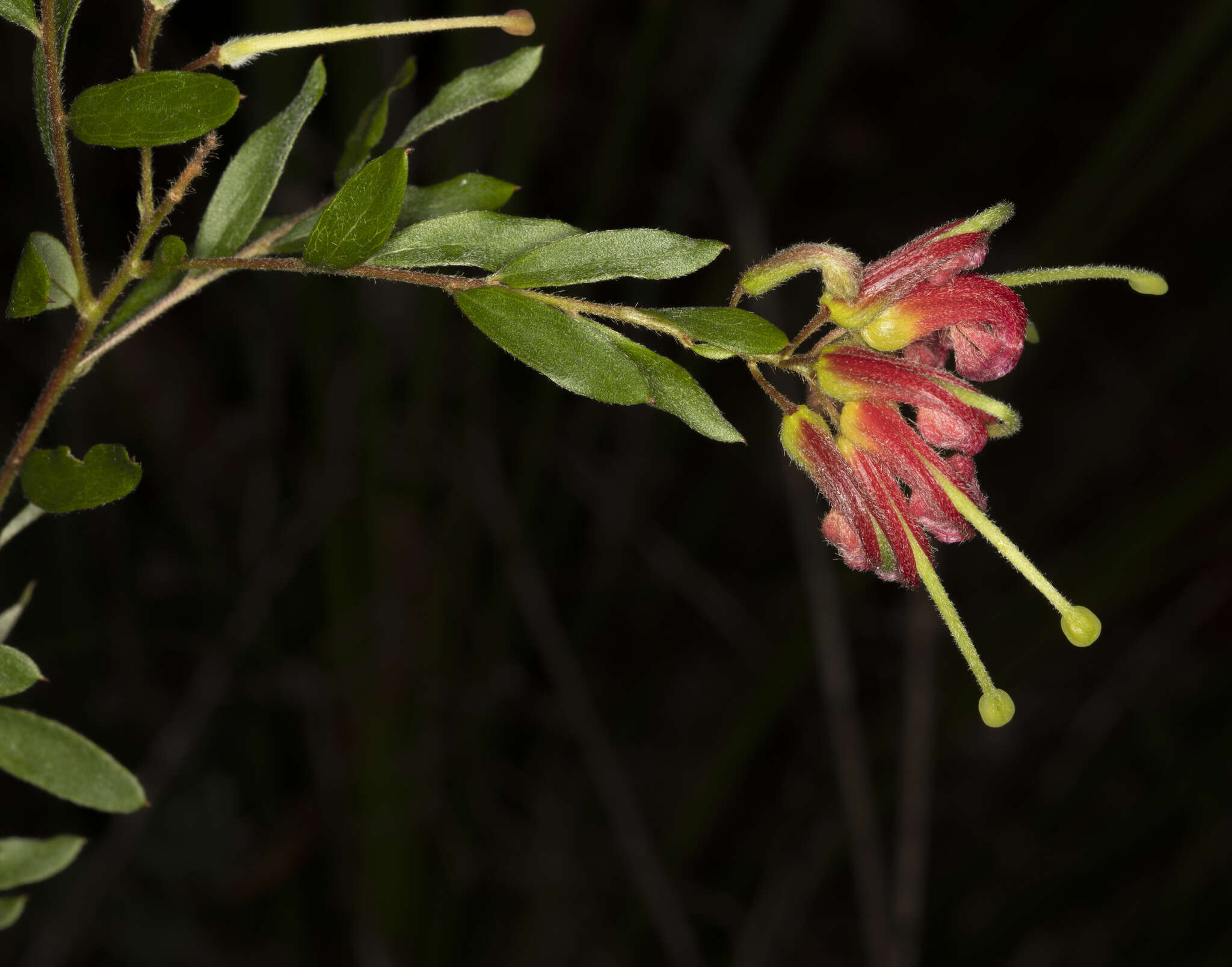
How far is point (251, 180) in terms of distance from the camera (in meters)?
0.56

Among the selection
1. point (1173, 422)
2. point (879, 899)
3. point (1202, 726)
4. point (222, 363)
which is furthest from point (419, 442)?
point (1173, 422)

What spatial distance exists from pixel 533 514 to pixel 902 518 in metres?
1.50

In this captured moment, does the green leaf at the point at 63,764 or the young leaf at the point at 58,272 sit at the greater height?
the young leaf at the point at 58,272

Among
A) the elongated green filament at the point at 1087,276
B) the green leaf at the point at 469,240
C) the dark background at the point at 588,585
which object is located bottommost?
the dark background at the point at 588,585

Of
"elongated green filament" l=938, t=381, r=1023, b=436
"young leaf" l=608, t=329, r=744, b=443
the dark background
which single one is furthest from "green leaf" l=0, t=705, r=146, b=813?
the dark background

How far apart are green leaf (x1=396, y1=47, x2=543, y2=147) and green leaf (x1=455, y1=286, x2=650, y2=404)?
0.43 feet

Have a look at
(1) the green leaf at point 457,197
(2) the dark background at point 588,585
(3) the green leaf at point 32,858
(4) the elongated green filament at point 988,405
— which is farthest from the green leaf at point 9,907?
(2) the dark background at point 588,585

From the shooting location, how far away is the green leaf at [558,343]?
0.46 m

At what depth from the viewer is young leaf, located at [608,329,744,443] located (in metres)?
0.47

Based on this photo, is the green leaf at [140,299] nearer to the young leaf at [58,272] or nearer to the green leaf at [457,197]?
the young leaf at [58,272]

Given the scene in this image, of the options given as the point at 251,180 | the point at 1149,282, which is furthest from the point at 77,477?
the point at 1149,282

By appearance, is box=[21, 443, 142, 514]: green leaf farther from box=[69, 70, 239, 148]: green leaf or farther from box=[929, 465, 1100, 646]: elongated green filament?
box=[929, 465, 1100, 646]: elongated green filament

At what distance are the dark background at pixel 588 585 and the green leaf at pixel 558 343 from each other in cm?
93

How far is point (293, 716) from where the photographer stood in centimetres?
197
